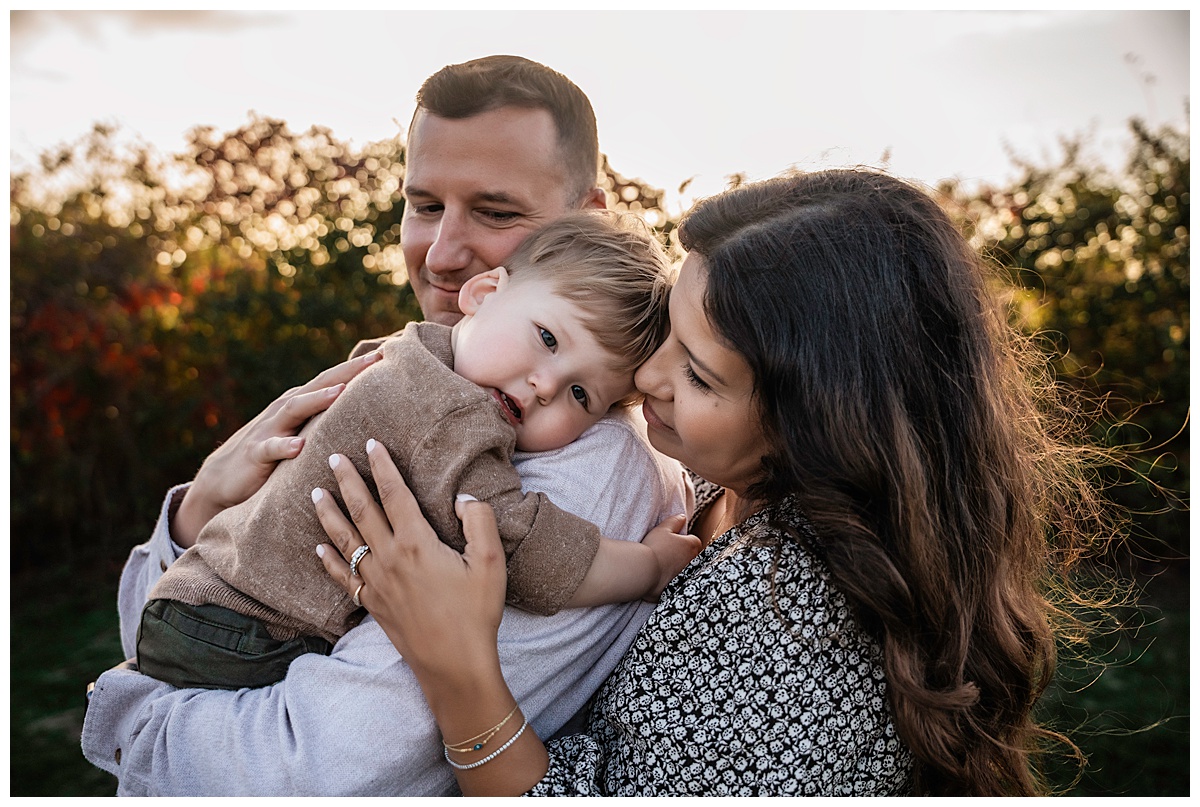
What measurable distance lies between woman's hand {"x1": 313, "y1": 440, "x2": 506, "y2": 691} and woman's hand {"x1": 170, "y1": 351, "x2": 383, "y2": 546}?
0.30m

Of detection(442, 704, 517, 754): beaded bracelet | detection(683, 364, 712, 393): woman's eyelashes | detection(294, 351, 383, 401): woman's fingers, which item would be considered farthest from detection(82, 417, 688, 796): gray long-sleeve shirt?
detection(294, 351, 383, 401): woman's fingers

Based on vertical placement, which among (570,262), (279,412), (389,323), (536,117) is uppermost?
(536,117)

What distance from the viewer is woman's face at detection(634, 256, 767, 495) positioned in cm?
198

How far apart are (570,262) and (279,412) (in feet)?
2.73

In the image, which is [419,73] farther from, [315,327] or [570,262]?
[315,327]

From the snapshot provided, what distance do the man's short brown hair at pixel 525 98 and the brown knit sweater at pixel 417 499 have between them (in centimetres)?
113

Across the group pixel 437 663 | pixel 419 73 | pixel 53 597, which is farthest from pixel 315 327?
pixel 437 663

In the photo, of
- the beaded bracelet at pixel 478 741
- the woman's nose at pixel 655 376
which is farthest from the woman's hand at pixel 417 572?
the woman's nose at pixel 655 376

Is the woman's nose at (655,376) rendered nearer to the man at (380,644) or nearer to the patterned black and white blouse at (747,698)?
the man at (380,644)

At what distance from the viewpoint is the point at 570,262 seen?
229cm

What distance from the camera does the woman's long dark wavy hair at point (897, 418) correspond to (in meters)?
1.90

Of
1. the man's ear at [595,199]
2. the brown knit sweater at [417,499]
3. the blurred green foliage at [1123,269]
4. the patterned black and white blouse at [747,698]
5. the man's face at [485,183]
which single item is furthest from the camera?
the blurred green foliage at [1123,269]

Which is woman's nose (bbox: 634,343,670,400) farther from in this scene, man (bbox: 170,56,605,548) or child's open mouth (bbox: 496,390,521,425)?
man (bbox: 170,56,605,548)
